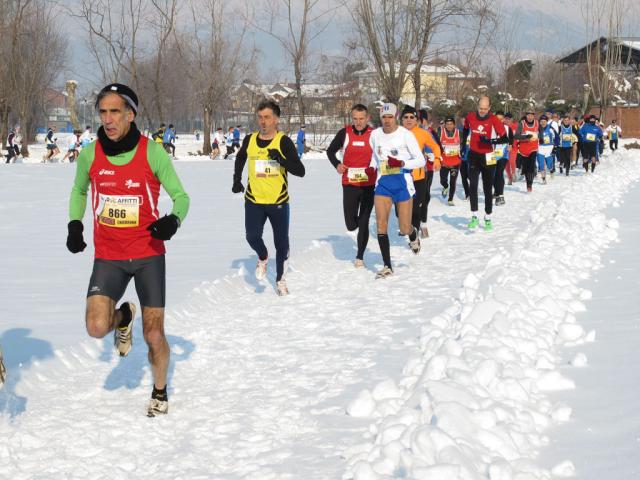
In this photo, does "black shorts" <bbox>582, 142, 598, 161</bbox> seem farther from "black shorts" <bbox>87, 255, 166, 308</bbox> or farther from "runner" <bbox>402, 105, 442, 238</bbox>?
"black shorts" <bbox>87, 255, 166, 308</bbox>

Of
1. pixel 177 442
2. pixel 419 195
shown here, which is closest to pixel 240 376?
pixel 177 442

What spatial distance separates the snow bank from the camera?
11.5 ft

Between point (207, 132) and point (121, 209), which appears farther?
point (207, 132)

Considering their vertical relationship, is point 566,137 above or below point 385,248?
above

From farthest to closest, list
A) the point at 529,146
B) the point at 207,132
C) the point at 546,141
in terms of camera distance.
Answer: the point at 207,132 → the point at 546,141 → the point at 529,146

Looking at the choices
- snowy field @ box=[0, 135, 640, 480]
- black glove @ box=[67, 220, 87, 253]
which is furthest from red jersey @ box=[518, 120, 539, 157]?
black glove @ box=[67, 220, 87, 253]

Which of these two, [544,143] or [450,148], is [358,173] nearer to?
[450,148]

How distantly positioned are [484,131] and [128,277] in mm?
8737

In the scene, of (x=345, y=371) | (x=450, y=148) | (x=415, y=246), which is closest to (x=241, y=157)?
(x=415, y=246)

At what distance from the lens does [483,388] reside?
4387mm

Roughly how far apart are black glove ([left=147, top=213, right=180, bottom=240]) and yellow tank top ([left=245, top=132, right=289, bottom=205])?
3.55 meters

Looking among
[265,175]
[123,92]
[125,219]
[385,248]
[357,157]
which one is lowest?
[385,248]

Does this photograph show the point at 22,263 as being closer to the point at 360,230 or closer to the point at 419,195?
the point at 360,230

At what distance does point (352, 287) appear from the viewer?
330 inches
